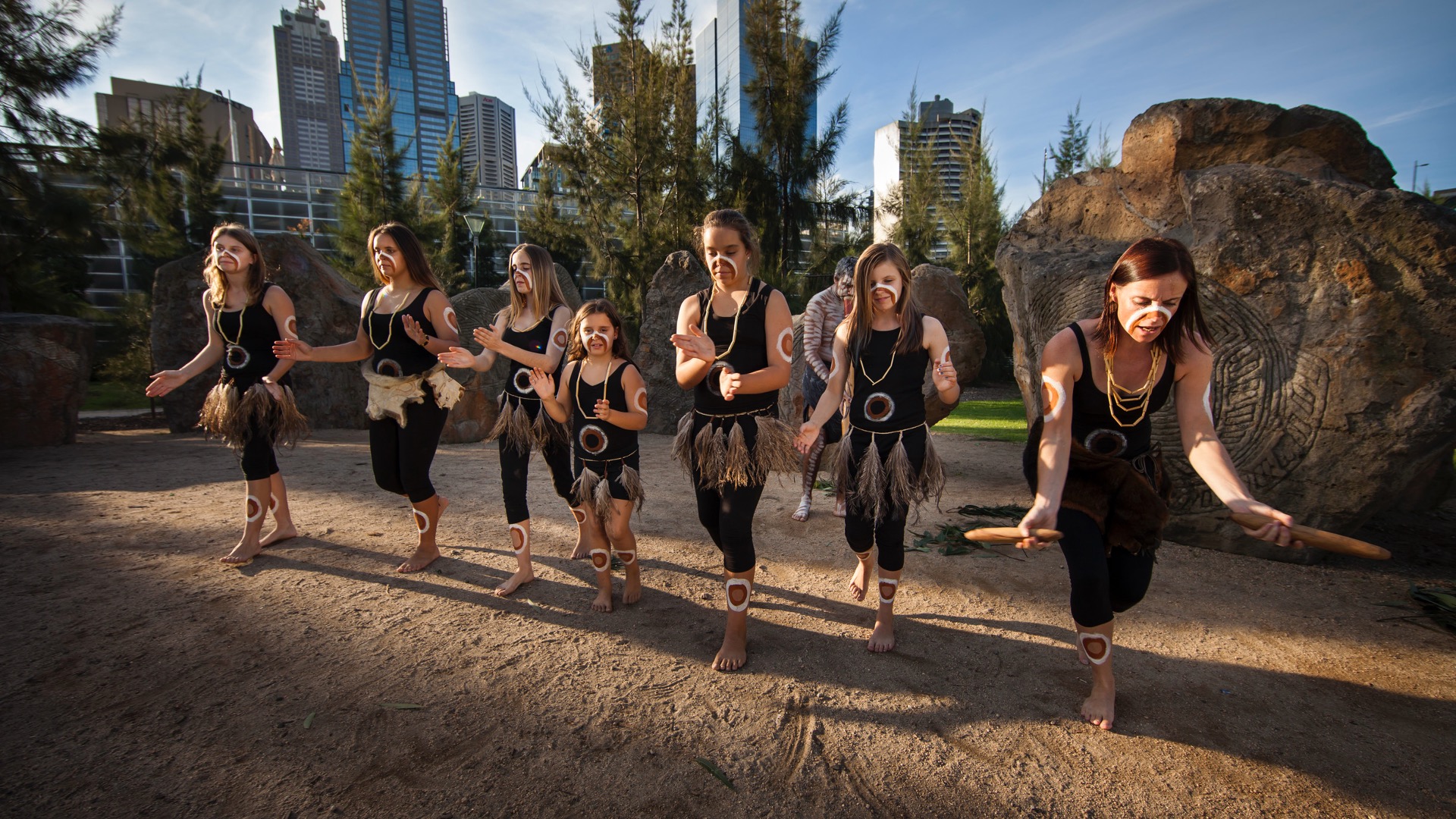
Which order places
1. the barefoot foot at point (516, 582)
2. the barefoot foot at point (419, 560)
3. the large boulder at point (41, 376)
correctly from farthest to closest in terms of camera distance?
1. the large boulder at point (41, 376)
2. the barefoot foot at point (419, 560)
3. the barefoot foot at point (516, 582)

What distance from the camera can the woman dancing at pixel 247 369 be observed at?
12.5ft

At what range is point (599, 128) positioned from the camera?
13.8 m

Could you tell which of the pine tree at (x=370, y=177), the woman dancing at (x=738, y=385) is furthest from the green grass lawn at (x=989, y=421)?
the pine tree at (x=370, y=177)

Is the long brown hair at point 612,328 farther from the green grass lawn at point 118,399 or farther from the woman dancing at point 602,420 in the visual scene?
the green grass lawn at point 118,399

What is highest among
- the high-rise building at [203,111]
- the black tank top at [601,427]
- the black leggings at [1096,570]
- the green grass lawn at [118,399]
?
the high-rise building at [203,111]

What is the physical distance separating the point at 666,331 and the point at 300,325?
4679mm

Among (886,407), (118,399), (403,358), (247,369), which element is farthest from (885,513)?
(118,399)

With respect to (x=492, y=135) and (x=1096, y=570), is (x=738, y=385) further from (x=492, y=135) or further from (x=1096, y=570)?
(x=492, y=135)

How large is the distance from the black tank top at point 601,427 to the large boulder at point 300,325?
22.6ft

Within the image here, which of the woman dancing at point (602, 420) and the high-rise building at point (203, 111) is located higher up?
the high-rise building at point (203, 111)

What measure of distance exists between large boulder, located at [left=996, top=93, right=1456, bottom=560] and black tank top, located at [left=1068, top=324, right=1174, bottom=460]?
2250mm

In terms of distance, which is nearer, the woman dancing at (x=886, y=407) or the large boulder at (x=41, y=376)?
the woman dancing at (x=886, y=407)

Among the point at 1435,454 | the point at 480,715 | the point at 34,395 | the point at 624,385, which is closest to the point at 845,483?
the point at 624,385

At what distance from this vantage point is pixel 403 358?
11.6ft
